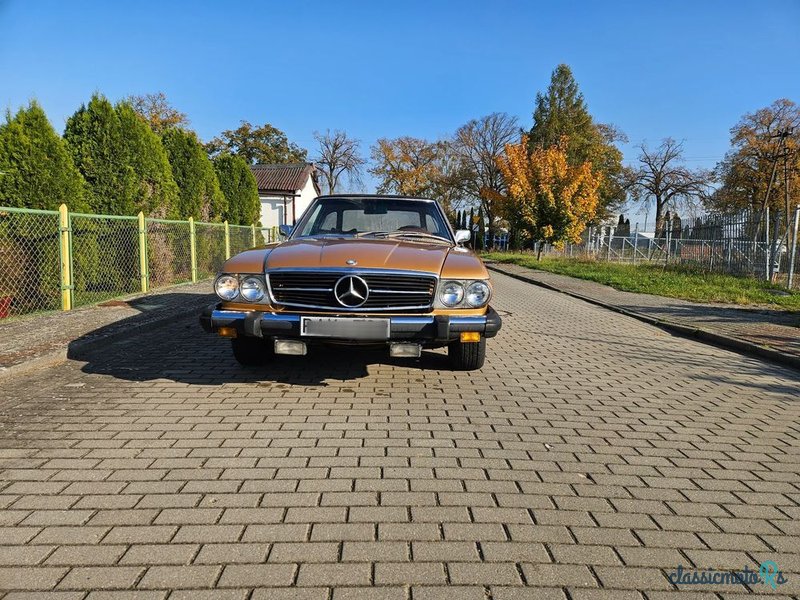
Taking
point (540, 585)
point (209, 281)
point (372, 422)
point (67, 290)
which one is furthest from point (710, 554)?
point (209, 281)

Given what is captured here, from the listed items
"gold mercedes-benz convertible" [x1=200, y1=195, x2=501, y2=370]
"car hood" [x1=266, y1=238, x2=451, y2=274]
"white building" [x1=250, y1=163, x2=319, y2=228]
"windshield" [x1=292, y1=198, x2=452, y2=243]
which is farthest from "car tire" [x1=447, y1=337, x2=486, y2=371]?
"white building" [x1=250, y1=163, x2=319, y2=228]

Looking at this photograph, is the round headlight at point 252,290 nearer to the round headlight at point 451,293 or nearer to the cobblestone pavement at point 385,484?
the cobblestone pavement at point 385,484

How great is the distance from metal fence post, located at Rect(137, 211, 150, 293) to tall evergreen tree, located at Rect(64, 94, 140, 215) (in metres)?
0.76

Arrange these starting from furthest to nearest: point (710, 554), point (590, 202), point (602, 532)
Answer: point (590, 202)
point (602, 532)
point (710, 554)

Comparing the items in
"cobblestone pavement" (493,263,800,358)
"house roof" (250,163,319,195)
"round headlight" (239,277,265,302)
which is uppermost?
"house roof" (250,163,319,195)

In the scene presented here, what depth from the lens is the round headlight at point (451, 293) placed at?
434cm

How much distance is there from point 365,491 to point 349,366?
2756 mm

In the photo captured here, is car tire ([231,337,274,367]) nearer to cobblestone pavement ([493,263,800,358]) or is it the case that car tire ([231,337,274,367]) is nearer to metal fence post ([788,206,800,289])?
cobblestone pavement ([493,263,800,358])

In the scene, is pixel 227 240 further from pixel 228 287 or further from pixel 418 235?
pixel 228 287

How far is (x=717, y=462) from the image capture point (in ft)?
11.1

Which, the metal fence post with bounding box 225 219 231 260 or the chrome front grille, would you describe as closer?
the chrome front grille

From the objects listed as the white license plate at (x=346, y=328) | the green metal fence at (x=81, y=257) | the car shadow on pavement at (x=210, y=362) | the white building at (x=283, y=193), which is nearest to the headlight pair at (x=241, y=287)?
the white license plate at (x=346, y=328)

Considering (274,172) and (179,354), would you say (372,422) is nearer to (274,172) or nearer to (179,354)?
(179,354)

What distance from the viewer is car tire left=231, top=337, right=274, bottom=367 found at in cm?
511
